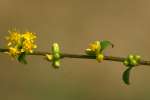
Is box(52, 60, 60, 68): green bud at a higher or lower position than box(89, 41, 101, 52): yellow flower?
lower

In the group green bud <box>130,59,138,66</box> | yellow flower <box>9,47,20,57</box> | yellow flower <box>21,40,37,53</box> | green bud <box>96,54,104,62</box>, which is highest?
yellow flower <box>21,40,37,53</box>

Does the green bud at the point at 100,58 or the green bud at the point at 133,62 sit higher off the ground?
the green bud at the point at 100,58

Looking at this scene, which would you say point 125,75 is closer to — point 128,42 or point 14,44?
point 14,44

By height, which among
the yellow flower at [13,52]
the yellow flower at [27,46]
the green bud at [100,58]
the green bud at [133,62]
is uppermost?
the yellow flower at [27,46]

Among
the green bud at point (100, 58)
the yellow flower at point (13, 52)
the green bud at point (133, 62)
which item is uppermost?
the yellow flower at point (13, 52)

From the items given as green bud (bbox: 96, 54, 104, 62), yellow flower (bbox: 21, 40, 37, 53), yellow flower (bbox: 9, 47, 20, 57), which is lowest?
green bud (bbox: 96, 54, 104, 62)

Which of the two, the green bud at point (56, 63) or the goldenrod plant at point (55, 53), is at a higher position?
the goldenrod plant at point (55, 53)

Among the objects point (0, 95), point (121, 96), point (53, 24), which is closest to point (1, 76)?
point (0, 95)

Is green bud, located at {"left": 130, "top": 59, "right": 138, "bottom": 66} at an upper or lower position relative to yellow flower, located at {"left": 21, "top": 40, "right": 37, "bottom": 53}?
lower
